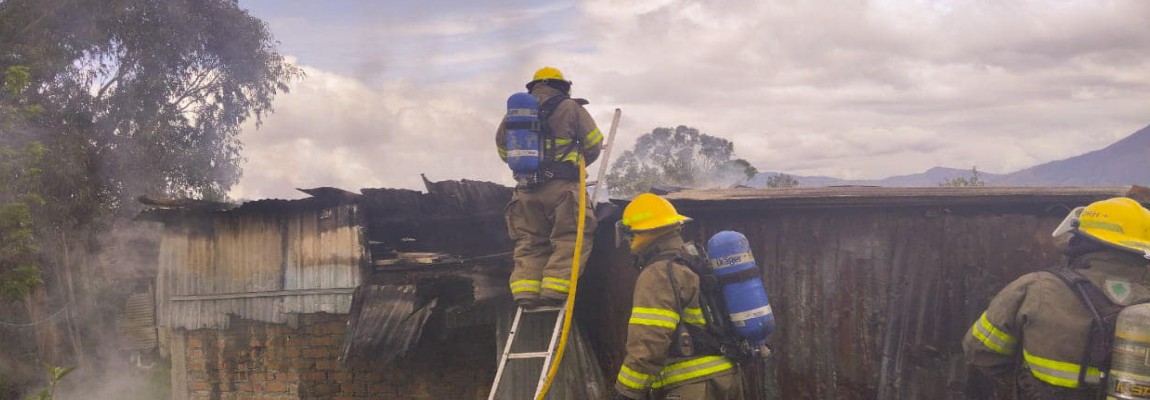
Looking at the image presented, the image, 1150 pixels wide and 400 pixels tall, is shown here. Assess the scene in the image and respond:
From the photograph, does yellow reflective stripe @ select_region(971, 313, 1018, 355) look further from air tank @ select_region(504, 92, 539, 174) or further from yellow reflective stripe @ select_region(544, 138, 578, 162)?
air tank @ select_region(504, 92, 539, 174)

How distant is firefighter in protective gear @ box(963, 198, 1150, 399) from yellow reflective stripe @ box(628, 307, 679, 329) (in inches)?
61.2

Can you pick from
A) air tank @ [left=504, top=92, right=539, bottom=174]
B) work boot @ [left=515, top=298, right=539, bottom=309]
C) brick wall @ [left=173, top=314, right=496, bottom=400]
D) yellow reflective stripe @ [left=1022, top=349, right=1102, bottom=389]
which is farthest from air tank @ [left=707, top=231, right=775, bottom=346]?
brick wall @ [left=173, top=314, right=496, bottom=400]

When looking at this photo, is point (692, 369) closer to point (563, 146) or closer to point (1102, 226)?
point (563, 146)

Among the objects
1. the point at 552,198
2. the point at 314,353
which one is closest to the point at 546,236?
the point at 552,198

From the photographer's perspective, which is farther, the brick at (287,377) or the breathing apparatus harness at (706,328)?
the brick at (287,377)

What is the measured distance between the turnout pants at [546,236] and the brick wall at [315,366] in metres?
1.51

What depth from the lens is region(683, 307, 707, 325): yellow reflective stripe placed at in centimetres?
404

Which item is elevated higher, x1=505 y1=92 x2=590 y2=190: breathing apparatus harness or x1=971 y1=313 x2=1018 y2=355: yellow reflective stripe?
x1=505 y1=92 x2=590 y2=190: breathing apparatus harness

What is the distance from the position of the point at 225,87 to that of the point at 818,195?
2103 cm

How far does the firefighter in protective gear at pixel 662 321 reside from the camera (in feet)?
12.4

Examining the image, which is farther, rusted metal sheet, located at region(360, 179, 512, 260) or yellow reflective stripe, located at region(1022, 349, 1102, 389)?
rusted metal sheet, located at region(360, 179, 512, 260)

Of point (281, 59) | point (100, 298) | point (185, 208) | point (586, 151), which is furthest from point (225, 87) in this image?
point (586, 151)

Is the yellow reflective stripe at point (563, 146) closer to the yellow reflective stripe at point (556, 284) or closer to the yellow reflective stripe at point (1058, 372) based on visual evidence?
the yellow reflective stripe at point (556, 284)

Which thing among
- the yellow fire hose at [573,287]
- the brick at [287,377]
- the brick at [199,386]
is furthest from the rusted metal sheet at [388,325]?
the brick at [199,386]
